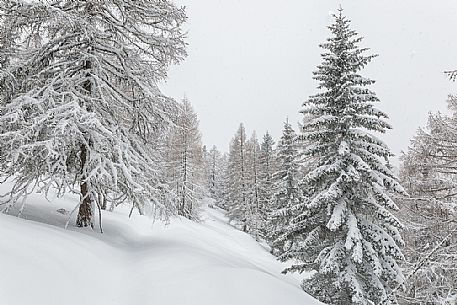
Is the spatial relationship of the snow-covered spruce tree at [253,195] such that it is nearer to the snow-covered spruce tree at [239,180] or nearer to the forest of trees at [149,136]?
the snow-covered spruce tree at [239,180]

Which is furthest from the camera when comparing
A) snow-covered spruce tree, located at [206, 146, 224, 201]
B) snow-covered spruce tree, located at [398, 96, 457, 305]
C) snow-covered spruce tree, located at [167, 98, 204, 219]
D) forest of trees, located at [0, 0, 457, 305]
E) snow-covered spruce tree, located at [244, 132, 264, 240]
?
snow-covered spruce tree, located at [206, 146, 224, 201]

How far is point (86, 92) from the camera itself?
9898mm

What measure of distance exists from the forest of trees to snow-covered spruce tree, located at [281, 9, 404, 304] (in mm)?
42

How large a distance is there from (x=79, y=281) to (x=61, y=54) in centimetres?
643

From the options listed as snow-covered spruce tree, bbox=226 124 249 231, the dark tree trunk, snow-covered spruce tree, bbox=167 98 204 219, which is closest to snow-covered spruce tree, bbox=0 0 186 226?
the dark tree trunk

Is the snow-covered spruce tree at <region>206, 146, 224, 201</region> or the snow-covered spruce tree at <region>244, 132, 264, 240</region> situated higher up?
the snow-covered spruce tree at <region>206, 146, 224, 201</region>

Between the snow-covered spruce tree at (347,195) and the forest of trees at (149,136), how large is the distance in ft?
0.14

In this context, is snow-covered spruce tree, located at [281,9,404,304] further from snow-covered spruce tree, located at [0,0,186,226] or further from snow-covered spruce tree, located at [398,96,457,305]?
snow-covered spruce tree, located at [0,0,186,226]

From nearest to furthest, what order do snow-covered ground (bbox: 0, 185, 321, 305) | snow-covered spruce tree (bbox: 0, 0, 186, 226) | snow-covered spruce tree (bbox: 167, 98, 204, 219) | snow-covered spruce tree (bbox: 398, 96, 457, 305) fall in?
snow-covered ground (bbox: 0, 185, 321, 305) → snow-covered spruce tree (bbox: 398, 96, 457, 305) → snow-covered spruce tree (bbox: 0, 0, 186, 226) → snow-covered spruce tree (bbox: 167, 98, 204, 219)

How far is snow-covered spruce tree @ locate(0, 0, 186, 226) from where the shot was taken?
8.33 meters

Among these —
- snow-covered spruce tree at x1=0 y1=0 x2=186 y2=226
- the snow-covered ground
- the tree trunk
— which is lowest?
the snow-covered ground

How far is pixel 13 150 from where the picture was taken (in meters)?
8.32

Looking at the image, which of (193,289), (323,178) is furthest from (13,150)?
(323,178)

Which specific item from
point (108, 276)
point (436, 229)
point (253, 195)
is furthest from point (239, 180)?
point (108, 276)
